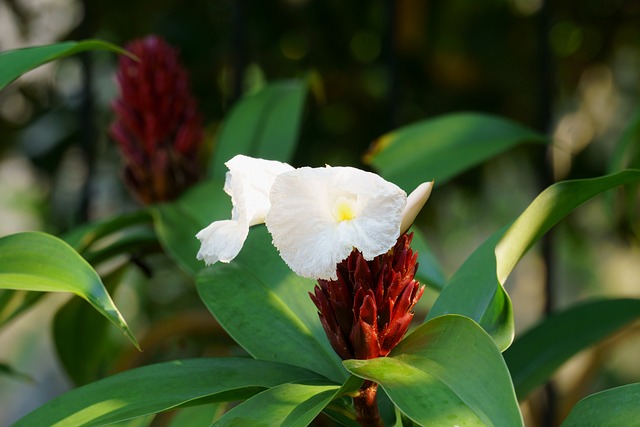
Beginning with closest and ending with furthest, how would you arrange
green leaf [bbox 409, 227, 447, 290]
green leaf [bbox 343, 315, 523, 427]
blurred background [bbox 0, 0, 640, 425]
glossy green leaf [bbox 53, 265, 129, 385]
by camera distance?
green leaf [bbox 343, 315, 523, 427] < green leaf [bbox 409, 227, 447, 290] < glossy green leaf [bbox 53, 265, 129, 385] < blurred background [bbox 0, 0, 640, 425]

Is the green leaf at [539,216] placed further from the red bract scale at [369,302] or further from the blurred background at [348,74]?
the blurred background at [348,74]

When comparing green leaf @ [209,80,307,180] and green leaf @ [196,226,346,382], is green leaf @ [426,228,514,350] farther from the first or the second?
green leaf @ [209,80,307,180]

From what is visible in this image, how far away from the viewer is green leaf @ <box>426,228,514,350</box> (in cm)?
60

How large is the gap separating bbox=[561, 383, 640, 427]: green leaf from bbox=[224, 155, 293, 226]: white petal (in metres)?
0.24

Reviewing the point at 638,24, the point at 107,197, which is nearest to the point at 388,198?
the point at 638,24

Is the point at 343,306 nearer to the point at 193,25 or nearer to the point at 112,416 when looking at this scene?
the point at 112,416

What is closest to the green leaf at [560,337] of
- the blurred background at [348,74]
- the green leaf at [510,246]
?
the green leaf at [510,246]

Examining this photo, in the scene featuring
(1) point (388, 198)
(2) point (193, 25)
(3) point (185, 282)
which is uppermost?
(1) point (388, 198)

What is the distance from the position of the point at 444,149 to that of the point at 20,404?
2.19m

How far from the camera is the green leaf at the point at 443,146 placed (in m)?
0.95

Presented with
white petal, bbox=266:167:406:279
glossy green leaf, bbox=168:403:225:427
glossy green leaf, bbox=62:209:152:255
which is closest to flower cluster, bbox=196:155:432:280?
white petal, bbox=266:167:406:279

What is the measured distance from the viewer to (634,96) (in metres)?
1.87

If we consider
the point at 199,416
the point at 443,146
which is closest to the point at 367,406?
the point at 199,416

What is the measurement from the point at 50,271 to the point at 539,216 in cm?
33
